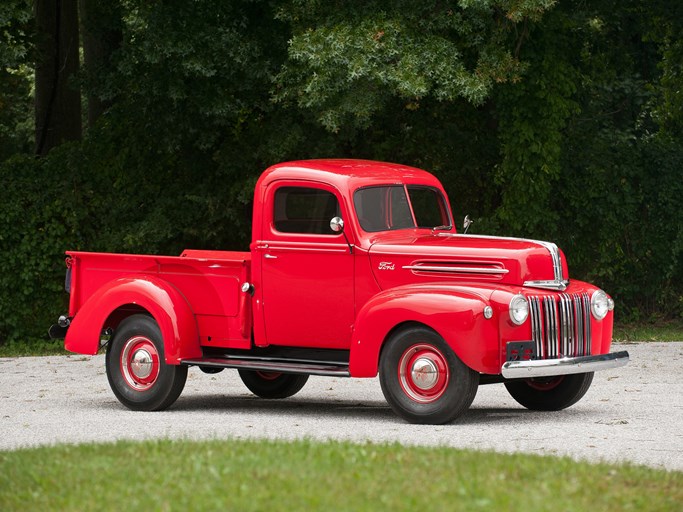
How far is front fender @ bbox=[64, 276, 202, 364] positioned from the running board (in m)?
0.17

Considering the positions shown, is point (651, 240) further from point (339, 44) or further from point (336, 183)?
point (336, 183)

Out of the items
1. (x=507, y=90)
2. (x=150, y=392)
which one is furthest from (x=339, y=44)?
(x=150, y=392)

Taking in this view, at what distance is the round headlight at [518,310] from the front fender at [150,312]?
3094 millimetres

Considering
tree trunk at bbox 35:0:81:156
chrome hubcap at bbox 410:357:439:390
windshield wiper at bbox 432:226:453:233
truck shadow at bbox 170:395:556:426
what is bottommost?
truck shadow at bbox 170:395:556:426

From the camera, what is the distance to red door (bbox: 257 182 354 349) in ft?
36.8

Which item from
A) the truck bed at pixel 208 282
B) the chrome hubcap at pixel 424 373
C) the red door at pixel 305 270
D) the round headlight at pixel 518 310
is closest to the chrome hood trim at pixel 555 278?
the round headlight at pixel 518 310

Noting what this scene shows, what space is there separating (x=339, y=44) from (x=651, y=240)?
708 centimetres

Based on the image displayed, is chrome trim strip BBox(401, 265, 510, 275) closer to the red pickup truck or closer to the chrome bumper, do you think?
the red pickup truck

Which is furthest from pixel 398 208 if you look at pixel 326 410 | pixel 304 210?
pixel 326 410

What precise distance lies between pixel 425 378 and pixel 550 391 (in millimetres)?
1757

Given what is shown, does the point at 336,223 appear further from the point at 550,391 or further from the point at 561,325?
the point at 550,391

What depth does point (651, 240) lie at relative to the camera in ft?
68.1

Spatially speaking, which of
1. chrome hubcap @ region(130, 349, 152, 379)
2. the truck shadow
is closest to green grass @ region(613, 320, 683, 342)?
the truck shadow

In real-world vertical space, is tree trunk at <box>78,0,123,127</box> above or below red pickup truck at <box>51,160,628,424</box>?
above
